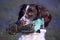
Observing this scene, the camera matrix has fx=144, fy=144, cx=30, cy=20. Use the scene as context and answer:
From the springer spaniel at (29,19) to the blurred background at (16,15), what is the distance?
32 mm

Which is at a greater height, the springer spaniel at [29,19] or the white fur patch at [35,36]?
the springer spaniel at [29,19]

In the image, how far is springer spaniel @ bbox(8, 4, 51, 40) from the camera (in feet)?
3.59

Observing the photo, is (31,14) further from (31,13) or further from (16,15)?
(16,15)

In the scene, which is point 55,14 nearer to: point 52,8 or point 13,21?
point 52,8

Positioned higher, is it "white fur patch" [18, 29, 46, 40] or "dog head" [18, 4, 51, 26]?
"dog head" [18, 4, 51, 26]

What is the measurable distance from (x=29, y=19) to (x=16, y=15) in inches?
4.1

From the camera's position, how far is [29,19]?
1104 mm

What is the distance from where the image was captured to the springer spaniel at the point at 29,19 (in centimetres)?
109

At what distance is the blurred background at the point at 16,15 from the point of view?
3.62ft

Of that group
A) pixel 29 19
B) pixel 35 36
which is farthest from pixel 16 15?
pixel 35 36

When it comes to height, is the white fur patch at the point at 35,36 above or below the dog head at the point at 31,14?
below

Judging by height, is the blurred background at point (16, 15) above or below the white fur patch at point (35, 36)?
above

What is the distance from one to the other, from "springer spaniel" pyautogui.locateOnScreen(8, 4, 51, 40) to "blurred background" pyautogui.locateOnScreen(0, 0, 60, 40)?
0.03 metres

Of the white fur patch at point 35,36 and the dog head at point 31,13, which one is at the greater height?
the dog head at point 31,13
